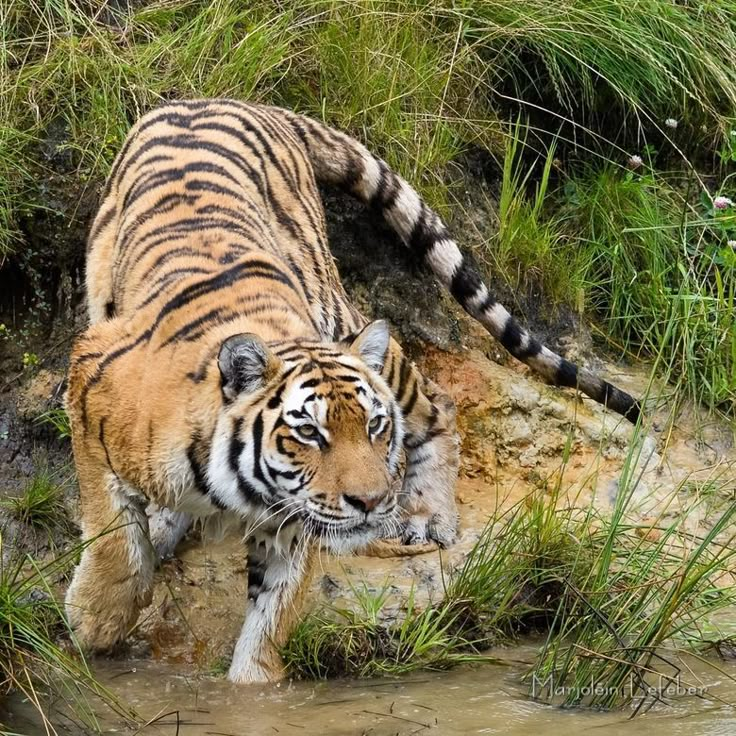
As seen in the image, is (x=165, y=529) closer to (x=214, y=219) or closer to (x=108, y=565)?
(x=108, y=565)

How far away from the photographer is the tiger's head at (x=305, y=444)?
3.70m

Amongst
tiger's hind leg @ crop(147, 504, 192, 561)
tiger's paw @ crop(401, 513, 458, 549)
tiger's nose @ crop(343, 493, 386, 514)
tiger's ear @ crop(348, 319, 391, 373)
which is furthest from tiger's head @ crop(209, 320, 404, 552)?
tiger's paw @ crop(401, 513, 458, 549)

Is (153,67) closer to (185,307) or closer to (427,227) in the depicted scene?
(427,227)

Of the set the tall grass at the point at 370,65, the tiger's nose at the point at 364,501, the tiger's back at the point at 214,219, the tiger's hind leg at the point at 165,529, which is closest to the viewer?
the tiger's nose at the point at 364,501

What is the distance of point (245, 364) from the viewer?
3.80 metres

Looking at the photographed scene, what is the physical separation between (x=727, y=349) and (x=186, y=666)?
2.97 m

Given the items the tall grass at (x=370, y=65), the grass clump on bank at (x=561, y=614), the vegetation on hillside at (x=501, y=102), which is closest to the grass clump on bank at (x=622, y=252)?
the vegetation on hillside at (x=501, y=102)

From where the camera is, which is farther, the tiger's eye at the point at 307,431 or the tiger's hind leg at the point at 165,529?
the tiger's hind leg at the point at 165,529

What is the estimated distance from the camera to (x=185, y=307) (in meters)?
4.18

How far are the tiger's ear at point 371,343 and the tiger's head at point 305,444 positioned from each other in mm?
142

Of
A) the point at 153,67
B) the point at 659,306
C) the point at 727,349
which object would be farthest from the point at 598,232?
the point at 153,67

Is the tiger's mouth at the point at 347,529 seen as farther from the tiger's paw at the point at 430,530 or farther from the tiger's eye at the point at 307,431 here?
the tiger's paw at the point at 430,530

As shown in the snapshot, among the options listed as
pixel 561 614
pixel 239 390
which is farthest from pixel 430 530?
pixel 239 390

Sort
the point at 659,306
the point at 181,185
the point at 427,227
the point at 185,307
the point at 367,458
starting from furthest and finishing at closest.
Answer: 1. the point at 659,306
2. the point at 427,227
3. the point at 181,185
4. the point at 185,307
5. the point at 367,458
